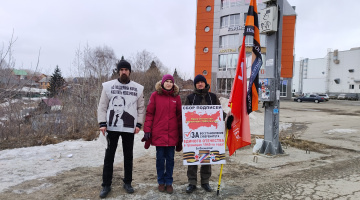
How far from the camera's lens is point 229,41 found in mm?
39938

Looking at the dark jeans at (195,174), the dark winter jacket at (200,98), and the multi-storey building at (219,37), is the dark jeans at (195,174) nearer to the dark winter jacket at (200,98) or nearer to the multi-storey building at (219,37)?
the dark winter jacket at (200,98)

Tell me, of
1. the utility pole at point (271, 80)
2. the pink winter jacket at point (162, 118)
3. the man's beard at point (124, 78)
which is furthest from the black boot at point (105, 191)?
the utility pole at point (271, 80)

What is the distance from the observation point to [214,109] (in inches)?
164

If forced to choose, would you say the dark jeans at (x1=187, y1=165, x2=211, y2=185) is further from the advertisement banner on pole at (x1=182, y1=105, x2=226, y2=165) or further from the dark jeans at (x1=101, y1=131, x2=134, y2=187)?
the dark jeans at (x1=101, y1=131, x2=134, y2=187)

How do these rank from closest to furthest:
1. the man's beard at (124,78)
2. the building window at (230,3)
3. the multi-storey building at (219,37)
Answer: the man's beard at (124,78) < the building window at (230,3) < the multi-storey building at (219,37)

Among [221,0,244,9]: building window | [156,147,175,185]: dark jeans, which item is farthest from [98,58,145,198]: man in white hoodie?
[221,0,244,9]: building window

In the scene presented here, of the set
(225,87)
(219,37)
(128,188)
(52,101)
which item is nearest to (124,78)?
(128,188)

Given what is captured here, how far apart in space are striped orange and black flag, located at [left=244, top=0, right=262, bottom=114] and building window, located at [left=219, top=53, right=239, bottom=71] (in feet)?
113

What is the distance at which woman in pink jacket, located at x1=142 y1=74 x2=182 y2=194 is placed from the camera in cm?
398

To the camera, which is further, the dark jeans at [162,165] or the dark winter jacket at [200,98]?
the dark winter jacket at [200,98]

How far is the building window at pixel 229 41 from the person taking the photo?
129 ft

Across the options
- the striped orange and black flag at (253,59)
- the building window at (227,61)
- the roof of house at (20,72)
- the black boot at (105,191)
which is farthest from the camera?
the building window at (227,61)

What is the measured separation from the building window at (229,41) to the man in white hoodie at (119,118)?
37.5m

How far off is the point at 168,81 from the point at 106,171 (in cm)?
173
